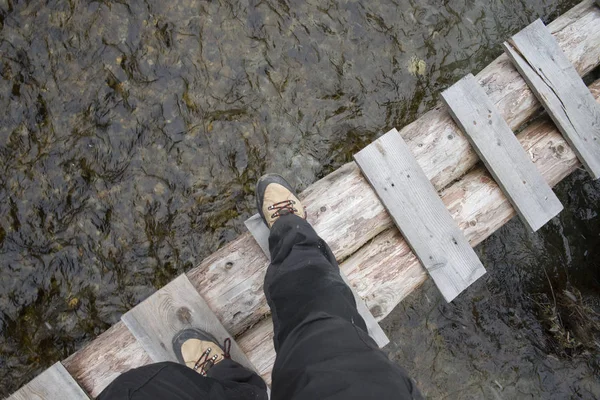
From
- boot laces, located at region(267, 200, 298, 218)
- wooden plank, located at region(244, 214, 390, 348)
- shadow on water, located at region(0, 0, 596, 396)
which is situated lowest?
wooden plank, located at region(244, 214, 390, 348)

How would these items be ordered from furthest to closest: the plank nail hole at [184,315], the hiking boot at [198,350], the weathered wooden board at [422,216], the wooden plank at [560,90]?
1. the wooden plank at [560,90]
2. the weathered wooden board at [422,216]
3. the plank nail hole at [184,315]
4. the hiking boot at [198,350]

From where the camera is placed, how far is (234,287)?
9.66ft

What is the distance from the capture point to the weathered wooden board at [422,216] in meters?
3.06

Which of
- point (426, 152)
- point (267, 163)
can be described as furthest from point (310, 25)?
point (426, 152)

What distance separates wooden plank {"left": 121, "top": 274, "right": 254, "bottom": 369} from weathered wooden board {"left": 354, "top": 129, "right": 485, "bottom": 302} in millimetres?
1414

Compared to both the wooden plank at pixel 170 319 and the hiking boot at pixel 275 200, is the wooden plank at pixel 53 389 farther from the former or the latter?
the hiking boot at pixel 275 200

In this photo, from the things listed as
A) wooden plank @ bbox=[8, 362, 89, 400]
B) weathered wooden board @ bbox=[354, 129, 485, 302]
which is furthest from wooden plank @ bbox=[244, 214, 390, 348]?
wooden plank @ bbox=[8, 362, 89, 400]

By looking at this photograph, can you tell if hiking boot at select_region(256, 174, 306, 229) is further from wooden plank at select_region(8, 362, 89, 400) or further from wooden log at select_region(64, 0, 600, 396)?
wooden plank at select_region(8, 362, 89, 400)

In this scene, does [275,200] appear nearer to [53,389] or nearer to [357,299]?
[357,299]

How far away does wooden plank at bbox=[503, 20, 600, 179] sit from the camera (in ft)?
10.6

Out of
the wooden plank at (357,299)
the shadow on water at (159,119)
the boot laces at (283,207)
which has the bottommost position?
the wooden plank at (357,299)

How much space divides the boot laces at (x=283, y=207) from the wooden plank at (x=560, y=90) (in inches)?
78.9

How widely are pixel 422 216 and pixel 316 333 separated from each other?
1288mm

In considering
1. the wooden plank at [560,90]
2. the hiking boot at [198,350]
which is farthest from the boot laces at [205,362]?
the wooden plank at [560,90]
